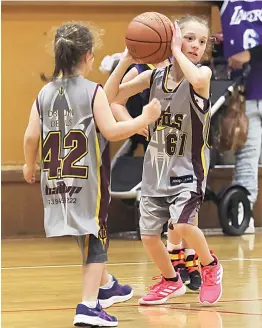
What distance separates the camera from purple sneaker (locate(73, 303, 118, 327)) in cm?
301

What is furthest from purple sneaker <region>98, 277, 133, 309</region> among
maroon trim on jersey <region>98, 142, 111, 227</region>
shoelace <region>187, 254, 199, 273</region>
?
maroon trim on jersey <region>98, 142, 111, 227</region>

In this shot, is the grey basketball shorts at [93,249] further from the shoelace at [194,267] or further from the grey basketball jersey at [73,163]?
the shoelace at [194,267]

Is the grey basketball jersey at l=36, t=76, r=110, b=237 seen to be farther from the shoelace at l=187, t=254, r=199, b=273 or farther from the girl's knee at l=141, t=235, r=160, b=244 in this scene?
the shoelace at l=187, t=254, r=199, b=273

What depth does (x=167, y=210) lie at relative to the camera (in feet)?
11.6

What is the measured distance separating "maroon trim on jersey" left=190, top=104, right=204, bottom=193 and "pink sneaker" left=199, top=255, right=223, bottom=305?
322mm

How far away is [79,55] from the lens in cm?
309

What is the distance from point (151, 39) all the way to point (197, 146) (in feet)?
1.52

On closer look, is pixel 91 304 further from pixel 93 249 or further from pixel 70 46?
pixel 70 46

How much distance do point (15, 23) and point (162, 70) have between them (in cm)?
335

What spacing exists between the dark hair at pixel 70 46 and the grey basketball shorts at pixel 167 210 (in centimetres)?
70

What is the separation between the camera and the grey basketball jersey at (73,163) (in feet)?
9.98

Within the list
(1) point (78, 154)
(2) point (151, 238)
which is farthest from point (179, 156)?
(1) point (78, 154)

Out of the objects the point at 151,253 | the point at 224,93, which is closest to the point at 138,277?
the point at 151,253

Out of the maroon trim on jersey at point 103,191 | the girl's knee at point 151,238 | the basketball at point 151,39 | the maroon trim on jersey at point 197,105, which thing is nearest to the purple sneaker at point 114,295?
the girl's knee at point 151,238
